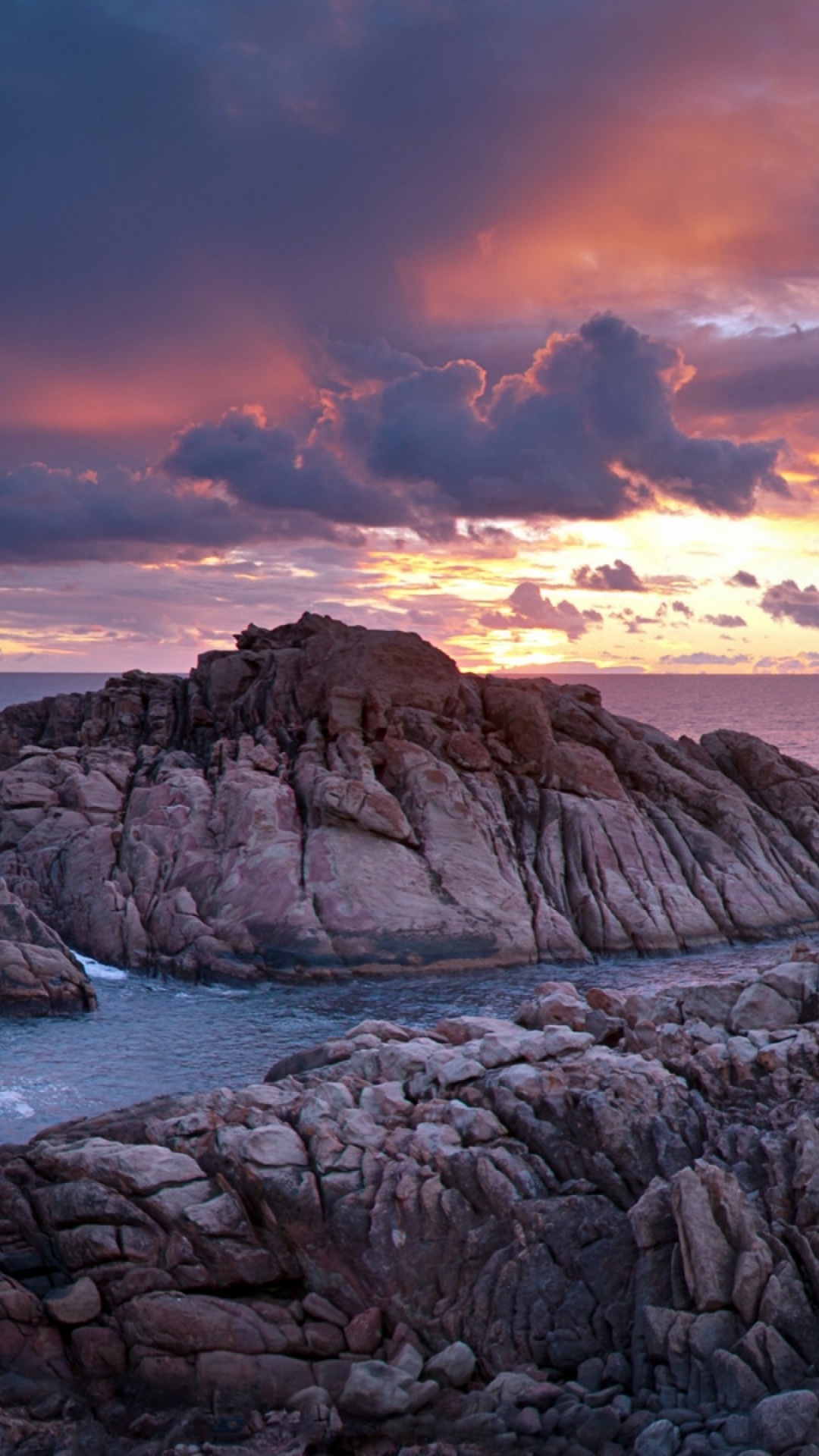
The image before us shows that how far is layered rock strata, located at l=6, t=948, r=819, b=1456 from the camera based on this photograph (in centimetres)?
1817

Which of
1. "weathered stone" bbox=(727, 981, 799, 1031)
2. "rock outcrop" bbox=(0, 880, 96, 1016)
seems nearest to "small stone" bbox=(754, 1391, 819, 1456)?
"weathered stone" bbox=(727, 981, 799, 1031)

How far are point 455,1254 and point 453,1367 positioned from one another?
90.1 inches

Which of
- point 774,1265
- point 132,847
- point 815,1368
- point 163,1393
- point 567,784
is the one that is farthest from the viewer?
point 567,784

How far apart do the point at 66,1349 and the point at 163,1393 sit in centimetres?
224

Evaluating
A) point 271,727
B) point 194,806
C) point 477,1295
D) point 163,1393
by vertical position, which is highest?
point 271,727

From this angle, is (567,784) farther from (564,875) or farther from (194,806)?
(194,806)

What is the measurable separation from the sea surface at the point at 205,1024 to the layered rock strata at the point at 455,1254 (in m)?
10.8

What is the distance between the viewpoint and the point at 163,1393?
20359 millimetres

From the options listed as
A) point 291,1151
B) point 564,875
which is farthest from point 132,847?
point 291,1151

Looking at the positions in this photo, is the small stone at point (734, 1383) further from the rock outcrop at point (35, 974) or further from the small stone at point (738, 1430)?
the rock outcrop at point (35, 974)

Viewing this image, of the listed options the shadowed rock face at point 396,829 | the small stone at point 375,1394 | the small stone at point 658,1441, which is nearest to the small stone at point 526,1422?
the small stone at point 658,1441

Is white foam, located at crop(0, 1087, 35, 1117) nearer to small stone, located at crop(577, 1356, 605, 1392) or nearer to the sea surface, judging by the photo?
the sea surface

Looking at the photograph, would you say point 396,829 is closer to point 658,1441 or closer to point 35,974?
point 35,974

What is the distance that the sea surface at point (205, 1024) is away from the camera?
36.5 metres
